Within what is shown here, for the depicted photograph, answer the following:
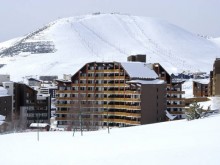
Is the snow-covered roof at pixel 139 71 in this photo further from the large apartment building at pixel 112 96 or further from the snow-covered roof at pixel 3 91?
the snow-covered roof at pixel 3 91

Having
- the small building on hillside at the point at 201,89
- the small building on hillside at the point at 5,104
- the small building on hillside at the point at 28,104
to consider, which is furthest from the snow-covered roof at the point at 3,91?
the small building on hillside at the point at 201,89

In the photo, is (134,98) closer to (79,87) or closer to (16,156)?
(79,87)

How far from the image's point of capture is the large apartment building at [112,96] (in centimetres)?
6138

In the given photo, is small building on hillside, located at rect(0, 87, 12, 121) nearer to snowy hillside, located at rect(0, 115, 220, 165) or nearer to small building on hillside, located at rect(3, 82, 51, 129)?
small building on hillside, located at rect(3, 82, 51, 129)

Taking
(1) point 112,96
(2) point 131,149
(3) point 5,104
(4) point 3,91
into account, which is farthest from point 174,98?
(2) point 131,149

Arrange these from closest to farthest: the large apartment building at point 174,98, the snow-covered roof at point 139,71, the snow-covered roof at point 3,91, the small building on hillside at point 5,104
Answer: the snow-covered roof at point 139,71 → the large apartment building at point 174,98 → the small building on hillside at point 5,104 → the snow-covered roof at point 3,91

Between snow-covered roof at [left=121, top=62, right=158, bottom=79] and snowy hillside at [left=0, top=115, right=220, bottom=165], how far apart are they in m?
30.5

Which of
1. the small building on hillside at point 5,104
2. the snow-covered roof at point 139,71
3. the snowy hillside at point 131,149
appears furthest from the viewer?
the small building on hillside at point 5,104

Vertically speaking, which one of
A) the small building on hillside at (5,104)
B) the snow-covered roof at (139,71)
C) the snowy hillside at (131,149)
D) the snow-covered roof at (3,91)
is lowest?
the snowy hillside at (131,149)

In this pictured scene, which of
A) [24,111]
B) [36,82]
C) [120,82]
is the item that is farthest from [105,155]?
[36,82]

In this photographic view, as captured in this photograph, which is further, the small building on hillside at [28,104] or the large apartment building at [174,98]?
the small building on hillside at [28,104]

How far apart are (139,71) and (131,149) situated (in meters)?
40.6

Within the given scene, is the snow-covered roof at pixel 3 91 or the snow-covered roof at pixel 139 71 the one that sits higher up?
the snow-covered roof at pixel 139 71

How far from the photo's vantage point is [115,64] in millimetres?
67438
